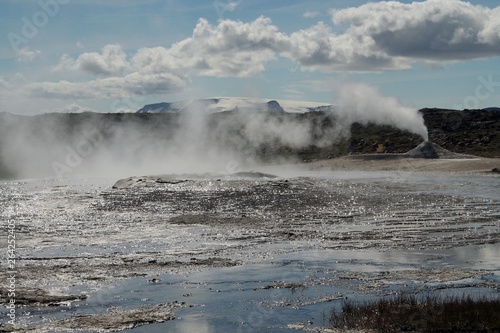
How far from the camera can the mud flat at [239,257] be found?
17344 mm

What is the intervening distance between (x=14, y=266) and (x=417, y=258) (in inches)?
592

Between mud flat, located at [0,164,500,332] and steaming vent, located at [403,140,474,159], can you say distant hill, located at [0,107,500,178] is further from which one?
mud flat, located at [0,164,500,332]

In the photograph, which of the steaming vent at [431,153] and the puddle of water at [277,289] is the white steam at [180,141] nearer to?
the steaming vent at [431,153]

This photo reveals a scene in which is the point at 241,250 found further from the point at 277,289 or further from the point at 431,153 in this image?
the point at 431,153

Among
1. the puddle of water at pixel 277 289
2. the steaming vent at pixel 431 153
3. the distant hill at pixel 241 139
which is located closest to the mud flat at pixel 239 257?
the puddle of water at pixel 277 289

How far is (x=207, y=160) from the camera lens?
386 ft


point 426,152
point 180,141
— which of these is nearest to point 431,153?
point 426,152

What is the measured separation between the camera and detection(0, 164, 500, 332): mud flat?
1734cm

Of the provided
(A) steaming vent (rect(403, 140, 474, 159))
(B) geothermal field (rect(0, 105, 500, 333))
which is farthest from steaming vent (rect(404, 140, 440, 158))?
(B) geothermal field (rect(0, 105, 500, 333))

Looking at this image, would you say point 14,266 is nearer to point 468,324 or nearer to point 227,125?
point 468,324

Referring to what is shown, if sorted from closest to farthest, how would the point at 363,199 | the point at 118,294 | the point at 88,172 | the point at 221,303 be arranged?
the point at 221,303
the point at 118,294
the point at 363,199
the point at 88,172

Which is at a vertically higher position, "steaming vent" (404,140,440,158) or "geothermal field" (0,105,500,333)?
"steaming vent" (404,140,440,158)

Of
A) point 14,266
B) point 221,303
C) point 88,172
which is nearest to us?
point 221,303

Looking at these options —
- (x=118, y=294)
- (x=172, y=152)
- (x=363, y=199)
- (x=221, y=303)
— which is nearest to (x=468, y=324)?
(x=221, y=303)
